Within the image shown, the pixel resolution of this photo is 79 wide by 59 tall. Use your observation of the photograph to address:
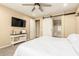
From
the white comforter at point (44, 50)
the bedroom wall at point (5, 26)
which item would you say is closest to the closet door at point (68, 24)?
the white comforter at point (44, 50)

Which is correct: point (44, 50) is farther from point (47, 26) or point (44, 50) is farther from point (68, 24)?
point (68, 24)

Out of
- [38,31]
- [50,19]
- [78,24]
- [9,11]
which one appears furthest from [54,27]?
[9,11]

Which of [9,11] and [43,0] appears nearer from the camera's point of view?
[43,0]

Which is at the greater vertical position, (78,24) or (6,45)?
(78,24)

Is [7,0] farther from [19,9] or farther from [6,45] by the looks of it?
[6,45]

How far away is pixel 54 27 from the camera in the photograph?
7.00ft

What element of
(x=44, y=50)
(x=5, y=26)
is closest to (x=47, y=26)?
(x=44, y=50)

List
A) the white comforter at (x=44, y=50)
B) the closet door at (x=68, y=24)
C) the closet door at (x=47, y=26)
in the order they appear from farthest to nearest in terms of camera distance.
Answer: the closet door at (x=68, y=24)
the closet door at (x=47, y=26)
the white comforter at (x=44, y=50)

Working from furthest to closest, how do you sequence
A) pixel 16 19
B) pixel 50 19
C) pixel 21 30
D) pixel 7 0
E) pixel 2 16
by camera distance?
pixel 2 16 < pixel 21 30 < pixel 16 19 < pixel 50 19 < pixel 7 0

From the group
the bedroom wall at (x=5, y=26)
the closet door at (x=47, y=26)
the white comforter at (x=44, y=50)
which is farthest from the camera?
the bedroom wall at (x=5, y=26)

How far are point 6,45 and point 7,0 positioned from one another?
2455 millimetres

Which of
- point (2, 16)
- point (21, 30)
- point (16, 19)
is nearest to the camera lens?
point (16, 19)

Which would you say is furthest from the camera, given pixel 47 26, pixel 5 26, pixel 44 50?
pixel 5 26

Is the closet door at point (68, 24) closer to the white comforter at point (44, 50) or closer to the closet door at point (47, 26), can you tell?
the closet door at point (47, 26)
